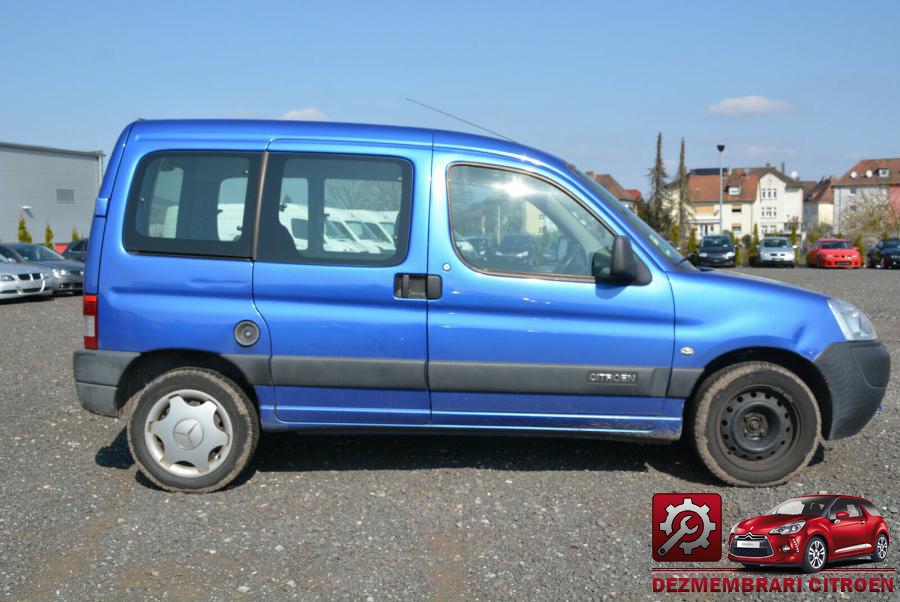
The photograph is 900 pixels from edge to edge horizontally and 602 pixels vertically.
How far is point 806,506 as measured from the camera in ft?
13.1

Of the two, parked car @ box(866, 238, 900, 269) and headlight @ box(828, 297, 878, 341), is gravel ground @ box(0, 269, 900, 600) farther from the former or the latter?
parked car @ box(866, 238, 900, 269)

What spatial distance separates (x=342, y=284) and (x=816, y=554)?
272 centimetres

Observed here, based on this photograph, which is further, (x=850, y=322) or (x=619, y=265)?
(x=850, y=322)

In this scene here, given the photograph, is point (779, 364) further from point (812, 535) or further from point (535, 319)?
point (535, 319)

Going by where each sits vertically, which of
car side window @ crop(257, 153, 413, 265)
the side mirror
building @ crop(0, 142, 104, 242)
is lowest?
the side mirror

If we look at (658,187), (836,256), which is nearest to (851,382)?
(836,256)

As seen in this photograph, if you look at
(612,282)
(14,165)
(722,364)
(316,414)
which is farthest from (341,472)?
(14,165)

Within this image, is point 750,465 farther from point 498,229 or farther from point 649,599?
point 498,229

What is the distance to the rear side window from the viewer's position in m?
4.80

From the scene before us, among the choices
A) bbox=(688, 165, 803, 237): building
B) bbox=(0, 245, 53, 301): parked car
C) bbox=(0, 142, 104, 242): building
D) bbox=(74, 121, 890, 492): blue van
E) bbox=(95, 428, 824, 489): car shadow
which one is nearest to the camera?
bbox=(74, 121, 890, 492): blue van

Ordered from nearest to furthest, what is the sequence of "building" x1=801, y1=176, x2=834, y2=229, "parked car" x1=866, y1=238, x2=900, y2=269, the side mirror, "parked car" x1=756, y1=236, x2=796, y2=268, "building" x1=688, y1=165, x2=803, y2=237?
the side mirror → "parked car" x1=866, y1=238, x2=900, y2=269 → "parked car" x1=756, y1=236, x2=796, y2=268 → "building" x1=688, y1=165, x2=803, y2=237 → "building" x1=801, y1=176, x2=834, y2=229

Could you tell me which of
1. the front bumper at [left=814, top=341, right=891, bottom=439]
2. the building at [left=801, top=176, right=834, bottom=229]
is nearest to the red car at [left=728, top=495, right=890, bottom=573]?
the front bumper at [left=814, top=341, right=891, bottom=439]

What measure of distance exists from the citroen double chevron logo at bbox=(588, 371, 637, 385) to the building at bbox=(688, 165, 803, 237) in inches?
4293

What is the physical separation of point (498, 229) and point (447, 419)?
113 cm
